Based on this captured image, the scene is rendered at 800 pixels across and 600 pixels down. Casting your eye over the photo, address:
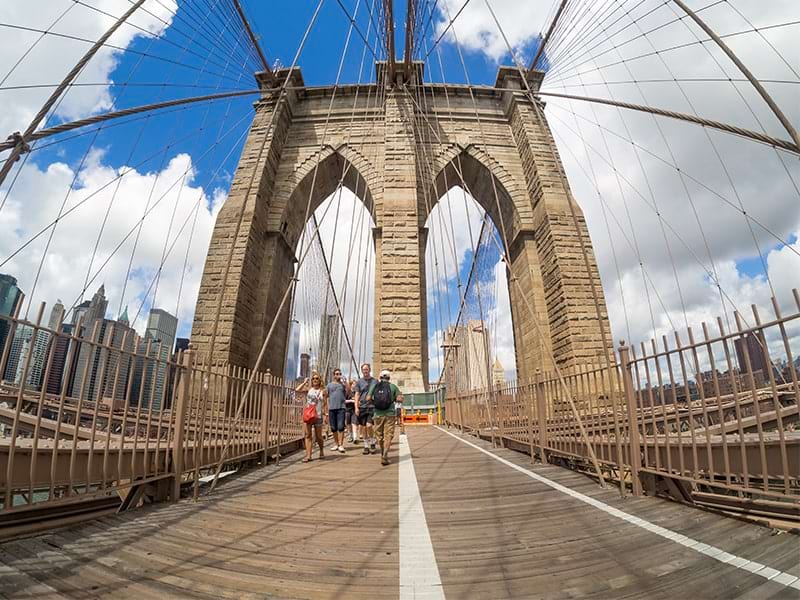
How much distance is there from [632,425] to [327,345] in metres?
14.6

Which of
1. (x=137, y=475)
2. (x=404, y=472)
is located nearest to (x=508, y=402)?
(x=404, y=472)

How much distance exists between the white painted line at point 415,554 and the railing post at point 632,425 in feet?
6.35

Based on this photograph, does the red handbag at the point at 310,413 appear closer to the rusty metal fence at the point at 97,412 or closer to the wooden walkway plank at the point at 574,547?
the rusty metal fence at the point at 97,412

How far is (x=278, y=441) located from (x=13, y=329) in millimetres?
3740

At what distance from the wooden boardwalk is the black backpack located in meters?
1.73

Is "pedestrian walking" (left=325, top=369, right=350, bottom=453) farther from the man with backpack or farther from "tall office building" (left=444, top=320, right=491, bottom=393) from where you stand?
"tall office building" (left=444, top=320, right=491, bottom=393)

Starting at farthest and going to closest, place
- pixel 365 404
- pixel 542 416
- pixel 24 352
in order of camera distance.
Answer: pixel 365 404
pixel 542 416
pixel 24 352

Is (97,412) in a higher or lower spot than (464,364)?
lower

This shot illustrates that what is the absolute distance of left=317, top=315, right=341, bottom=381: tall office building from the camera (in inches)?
590

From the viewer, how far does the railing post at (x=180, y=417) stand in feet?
10.9

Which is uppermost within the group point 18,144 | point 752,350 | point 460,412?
point 18,144

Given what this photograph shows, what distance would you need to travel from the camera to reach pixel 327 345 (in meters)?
16.9

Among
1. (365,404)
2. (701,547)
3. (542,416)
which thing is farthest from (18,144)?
(542,416)

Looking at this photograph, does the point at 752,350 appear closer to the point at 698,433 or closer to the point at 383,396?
the point at 698,433
